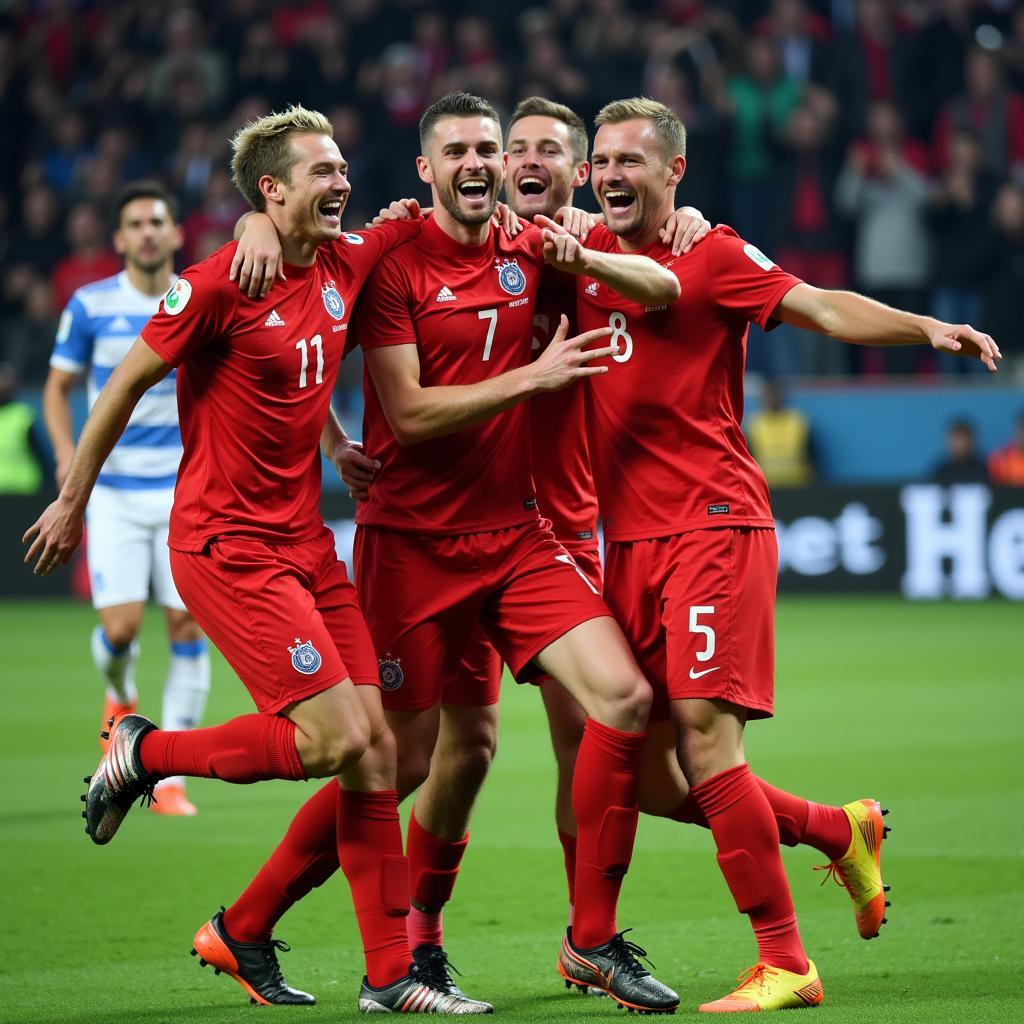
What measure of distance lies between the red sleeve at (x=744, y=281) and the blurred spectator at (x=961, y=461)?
408 inches

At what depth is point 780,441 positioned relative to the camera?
15969 mm

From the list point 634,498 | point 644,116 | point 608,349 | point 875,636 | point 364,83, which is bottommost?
point 875,636

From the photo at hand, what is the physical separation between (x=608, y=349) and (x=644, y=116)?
2.48 feet

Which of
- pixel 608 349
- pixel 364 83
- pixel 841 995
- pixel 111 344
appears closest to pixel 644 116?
pixel 608 349

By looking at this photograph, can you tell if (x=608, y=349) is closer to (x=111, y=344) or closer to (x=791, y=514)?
(x=111, y=344)

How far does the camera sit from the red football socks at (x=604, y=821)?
497 centimetres

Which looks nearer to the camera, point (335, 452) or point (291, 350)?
point (291, 350)

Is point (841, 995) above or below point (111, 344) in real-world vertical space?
below

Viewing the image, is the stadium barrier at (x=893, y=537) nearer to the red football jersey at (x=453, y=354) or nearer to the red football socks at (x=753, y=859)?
the red football jersey at (x=453, y=354)

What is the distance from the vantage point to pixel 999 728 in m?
9.66

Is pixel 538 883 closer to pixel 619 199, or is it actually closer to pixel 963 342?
pixel 619 199

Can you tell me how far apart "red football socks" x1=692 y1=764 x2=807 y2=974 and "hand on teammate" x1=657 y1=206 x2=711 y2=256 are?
4.87 feet

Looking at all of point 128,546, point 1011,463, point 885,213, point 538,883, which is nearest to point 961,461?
point 1011,463

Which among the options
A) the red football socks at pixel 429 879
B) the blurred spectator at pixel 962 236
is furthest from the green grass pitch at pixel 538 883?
the blurred spectator at pixel 962 236
